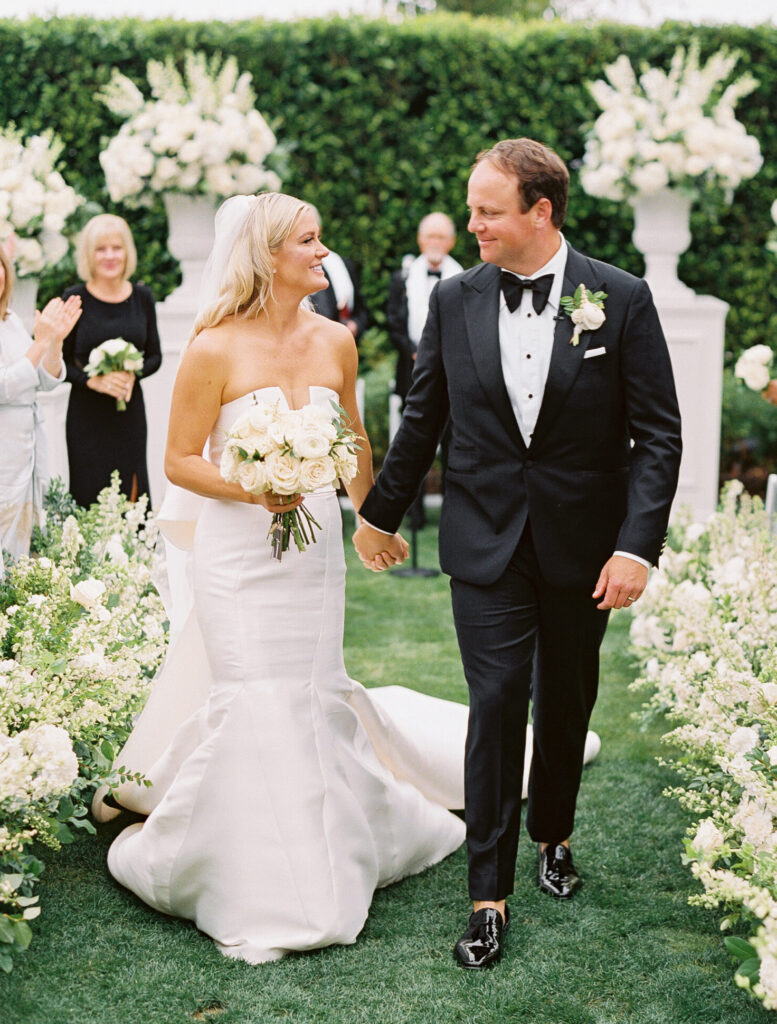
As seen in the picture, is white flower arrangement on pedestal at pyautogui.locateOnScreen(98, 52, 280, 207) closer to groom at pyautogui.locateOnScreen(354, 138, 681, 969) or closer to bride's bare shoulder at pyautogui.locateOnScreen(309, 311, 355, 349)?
bride's bare shoulder at pyautogui.locateOnScreen(309, 311, 355, 349)

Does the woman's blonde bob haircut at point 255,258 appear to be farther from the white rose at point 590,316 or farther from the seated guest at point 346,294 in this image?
the seated guest at point 346,294

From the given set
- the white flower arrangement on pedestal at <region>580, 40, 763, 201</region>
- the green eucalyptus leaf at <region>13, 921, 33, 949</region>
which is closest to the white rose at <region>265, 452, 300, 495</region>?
the green eucalyptus leaf at <region>13, 921, 33, 949</region>

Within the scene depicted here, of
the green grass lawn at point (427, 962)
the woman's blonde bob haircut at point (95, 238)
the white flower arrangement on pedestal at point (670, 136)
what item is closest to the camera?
the green grass lawn at point (427, 962)

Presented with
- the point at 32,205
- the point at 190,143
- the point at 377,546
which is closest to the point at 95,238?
the point at 32,205

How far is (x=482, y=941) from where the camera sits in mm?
3578

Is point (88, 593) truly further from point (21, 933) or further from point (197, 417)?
point (21, 933)

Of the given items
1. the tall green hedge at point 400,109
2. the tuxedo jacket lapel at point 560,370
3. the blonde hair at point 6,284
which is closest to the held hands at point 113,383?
the blonde hair at point 6,284

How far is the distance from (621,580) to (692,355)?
6.43 metres

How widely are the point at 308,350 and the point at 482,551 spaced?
83 centimetres

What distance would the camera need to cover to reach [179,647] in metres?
4.09

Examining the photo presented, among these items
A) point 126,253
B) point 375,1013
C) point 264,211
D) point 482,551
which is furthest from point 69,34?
point 375,1013

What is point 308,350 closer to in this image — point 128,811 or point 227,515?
point 227,515

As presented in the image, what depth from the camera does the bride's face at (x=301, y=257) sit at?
12.3 feet

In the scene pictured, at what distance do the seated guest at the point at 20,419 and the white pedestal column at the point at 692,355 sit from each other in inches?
201
